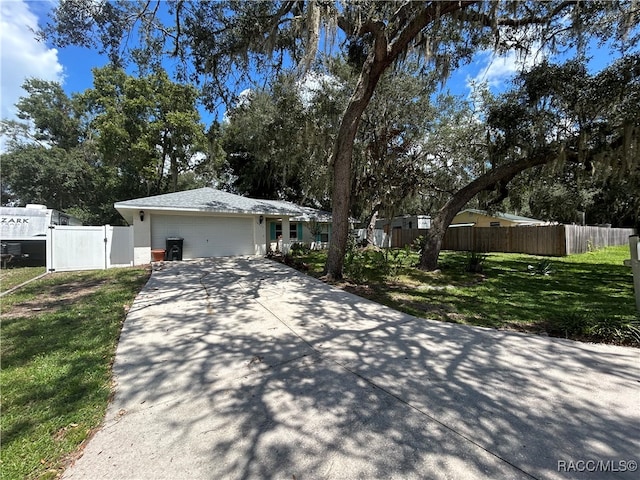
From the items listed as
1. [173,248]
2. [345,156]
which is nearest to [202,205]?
[173,248]

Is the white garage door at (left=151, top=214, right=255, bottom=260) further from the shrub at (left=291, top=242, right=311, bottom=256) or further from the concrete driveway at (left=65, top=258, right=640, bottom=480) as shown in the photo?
the concrete driveway at (left=65, top=258, right=640, bottom=480)

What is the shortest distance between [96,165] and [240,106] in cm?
2382

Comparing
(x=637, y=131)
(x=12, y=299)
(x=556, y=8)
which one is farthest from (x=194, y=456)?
(x=637, y=131)

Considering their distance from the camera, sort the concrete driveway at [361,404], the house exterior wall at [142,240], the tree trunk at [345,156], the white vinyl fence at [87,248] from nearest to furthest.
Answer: the concrete driveway at [361,404] → the tree trunk at [345,156] → the white vinyl fence at [87,248] → the house exterior wall at [142,240]

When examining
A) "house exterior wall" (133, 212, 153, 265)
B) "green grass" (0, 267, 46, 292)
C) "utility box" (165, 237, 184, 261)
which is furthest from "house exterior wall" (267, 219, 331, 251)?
"green grass" (0, 267, 46, 292)

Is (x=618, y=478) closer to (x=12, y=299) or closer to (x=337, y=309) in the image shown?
(x=337, y=309)

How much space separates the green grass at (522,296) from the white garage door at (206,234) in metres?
Result: 5.06

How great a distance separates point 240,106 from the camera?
29.7 ft

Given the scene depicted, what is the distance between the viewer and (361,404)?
2441 millimetres

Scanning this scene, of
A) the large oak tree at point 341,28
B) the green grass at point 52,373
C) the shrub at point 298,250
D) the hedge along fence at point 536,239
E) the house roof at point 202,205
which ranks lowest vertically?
the green grass at point 52,373

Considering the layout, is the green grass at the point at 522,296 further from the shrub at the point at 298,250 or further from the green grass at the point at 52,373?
the shrub at the point at 298,250

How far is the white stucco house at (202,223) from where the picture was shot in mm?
10891

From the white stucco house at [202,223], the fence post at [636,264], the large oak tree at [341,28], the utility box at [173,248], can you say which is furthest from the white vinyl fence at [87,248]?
the fence post at [636,264]

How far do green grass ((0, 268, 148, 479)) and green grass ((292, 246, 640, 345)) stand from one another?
15.0 ft
